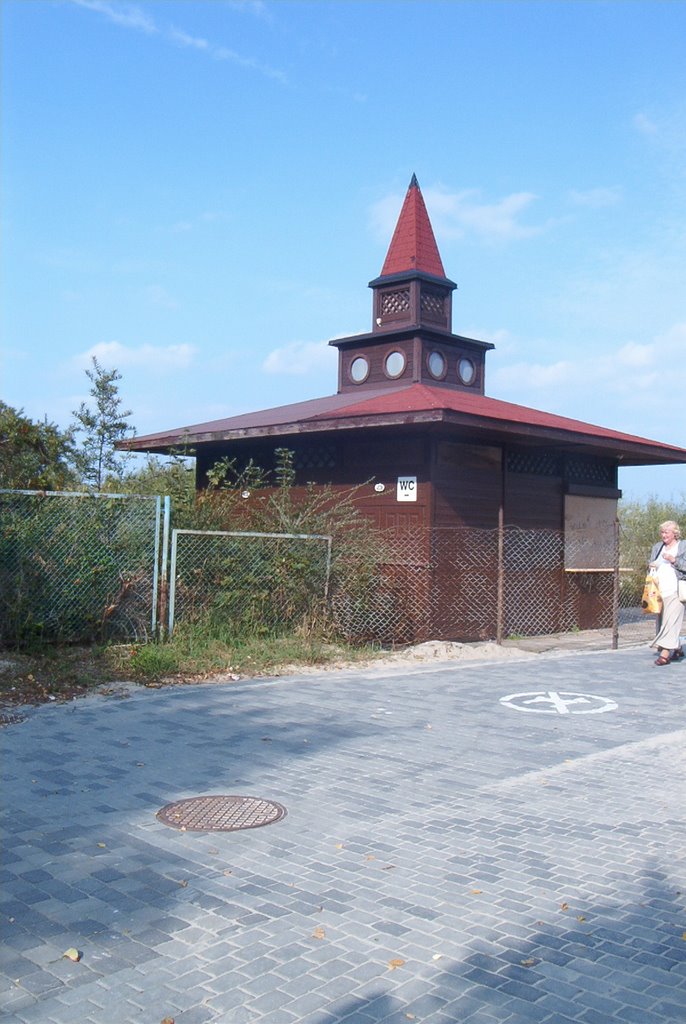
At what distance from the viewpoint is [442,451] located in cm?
1314

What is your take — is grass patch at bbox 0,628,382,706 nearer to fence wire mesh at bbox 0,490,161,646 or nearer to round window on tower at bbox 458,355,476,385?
fence wire mesh at bbox 0,490,161,646

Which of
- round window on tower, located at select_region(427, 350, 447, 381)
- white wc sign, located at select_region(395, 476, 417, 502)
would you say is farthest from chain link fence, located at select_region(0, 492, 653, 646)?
round window on tower, located at select_region(427, 350, 447, 381)

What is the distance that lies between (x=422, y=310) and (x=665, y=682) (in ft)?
30.7

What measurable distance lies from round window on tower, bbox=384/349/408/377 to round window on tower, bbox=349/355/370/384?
1.52ft

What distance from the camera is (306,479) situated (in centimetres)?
1457

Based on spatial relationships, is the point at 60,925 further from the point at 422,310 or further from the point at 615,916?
the point at 422,310

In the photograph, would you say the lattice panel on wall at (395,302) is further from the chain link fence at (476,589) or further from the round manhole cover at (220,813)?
the round manhole cover at (220,813)

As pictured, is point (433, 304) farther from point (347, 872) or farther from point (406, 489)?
point (347, 872)

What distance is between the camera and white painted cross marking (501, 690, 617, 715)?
845cm

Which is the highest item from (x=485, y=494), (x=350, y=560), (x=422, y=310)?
(x=422, y=310)

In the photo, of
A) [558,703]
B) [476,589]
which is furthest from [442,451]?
[558,703]

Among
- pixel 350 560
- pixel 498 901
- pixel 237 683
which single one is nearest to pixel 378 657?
pixel 350 560

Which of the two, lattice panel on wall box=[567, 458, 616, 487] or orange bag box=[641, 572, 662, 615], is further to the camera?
lattice panel on wall box=[567, 458, 616, 487]

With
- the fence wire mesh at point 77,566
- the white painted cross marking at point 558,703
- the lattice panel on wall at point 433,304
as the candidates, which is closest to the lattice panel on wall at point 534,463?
the lattice panel on wall at point 433,304
